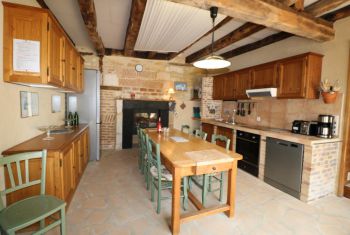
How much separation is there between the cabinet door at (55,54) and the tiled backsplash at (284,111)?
386cm

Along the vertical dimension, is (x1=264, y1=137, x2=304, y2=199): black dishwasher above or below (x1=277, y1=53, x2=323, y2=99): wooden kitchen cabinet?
below

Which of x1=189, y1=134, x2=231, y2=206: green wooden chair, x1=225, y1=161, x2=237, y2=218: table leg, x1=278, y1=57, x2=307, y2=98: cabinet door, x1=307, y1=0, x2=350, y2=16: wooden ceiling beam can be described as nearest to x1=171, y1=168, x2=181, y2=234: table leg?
x1=189, y1=134, x2=231, y2=206: green wooden chair

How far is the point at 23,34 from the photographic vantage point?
Result: 74.7 inches

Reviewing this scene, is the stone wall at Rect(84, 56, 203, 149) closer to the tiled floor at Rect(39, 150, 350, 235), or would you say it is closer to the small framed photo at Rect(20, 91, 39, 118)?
the tiled floor at Rect(39, 150, 350, 235)

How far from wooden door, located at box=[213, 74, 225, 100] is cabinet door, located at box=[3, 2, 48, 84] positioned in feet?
13.0

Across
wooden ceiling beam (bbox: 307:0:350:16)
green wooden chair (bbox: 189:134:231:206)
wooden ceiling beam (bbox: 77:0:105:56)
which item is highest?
wooden ceiling beam (bbox: 307:0:350:16)

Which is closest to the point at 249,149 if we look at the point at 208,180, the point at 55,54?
the point at 208,180

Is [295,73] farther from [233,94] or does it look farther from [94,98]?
[94,98]

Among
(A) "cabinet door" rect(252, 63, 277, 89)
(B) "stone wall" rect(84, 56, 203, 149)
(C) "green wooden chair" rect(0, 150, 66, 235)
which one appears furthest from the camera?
(B) "stone wall" rect(84, 56, 203, 149)

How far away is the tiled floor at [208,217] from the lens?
2.00 meters

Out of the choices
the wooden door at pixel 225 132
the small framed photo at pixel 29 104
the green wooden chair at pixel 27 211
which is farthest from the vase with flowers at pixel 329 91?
the small framed photo at pixel 29 104

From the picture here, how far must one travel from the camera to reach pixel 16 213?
145cm

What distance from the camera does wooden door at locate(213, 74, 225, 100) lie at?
4.90m

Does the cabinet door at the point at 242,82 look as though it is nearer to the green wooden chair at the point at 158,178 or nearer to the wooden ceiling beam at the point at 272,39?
the wooden ceiling beam at the point at 272,39
